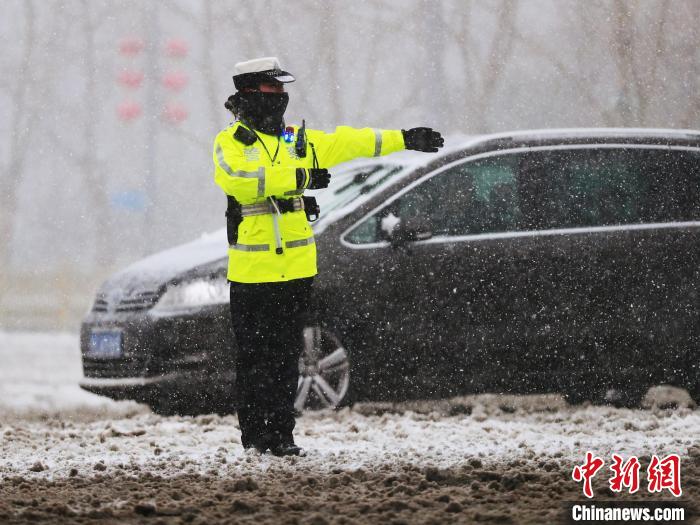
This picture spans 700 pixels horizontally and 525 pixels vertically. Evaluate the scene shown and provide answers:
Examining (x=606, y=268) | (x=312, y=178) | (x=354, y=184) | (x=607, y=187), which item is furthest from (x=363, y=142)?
(x=607, y=187)

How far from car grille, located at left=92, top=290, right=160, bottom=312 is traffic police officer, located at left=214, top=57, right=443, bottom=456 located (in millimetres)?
1439

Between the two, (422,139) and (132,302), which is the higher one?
(422,139)

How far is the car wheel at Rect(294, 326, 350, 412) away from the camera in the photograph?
858 centimetres

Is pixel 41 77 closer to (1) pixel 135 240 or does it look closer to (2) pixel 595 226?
(1) pixel 135 240


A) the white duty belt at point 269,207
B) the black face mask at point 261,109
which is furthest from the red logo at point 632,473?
the black face mask at point 261,109

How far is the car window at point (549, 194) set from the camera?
8836 millimetres

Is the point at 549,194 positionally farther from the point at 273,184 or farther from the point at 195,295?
the point at 273,184

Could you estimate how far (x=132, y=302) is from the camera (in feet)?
28.9

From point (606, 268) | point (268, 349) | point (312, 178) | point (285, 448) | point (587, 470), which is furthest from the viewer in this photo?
Result: point (606, 268)

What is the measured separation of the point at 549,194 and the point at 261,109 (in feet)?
8.51

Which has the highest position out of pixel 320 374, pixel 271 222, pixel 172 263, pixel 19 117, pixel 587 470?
pixel 19 117

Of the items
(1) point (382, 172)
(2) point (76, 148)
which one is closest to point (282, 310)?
(1) point (382, 172)

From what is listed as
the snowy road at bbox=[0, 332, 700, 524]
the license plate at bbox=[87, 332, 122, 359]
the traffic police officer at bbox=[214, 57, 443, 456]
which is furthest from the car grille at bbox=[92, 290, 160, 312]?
the traffic police officer at bbox=[214, 57, 443, 456]

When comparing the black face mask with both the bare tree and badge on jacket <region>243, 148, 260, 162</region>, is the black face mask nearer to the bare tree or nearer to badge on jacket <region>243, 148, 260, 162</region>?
badge on jacket <region>243, 148, 260, 162</region>
